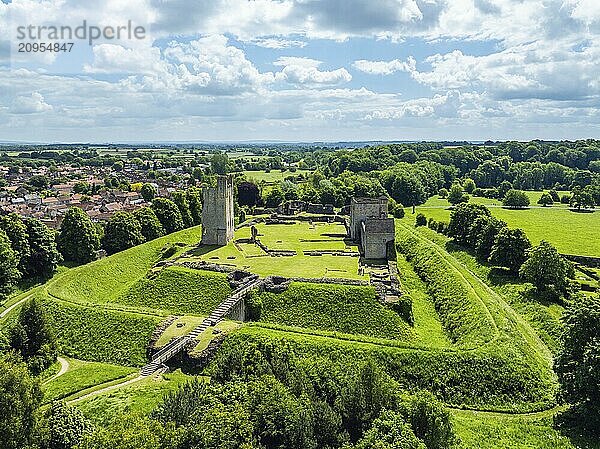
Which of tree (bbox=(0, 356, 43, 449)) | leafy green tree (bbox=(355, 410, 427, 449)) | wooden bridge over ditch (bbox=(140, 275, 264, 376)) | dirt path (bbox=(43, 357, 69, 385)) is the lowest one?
dirt path (bbox=(43, 357, 69, 385))

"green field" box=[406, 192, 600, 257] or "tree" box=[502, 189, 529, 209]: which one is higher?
"tree" box=[502, 189, 529, 209]

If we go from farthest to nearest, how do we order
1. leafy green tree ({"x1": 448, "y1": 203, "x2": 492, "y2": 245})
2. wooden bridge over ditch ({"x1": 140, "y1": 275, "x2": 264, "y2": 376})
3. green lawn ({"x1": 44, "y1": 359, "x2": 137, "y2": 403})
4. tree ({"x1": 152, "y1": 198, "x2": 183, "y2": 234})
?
1. tree ({"x1": 152, "y1": 198, "x2": 183, "y2": 234})
2. leafy green tree ({"x1": 448, "y1": 203, "x2": 492, "y2": 245})
3. wooden bridge over ditch ({"x1": 140, "y1": 275, "x2": 264, "y2": 376})
4. green lawn ({"x1": 44, "y1": 359, "x2": 137, "y2": 403})

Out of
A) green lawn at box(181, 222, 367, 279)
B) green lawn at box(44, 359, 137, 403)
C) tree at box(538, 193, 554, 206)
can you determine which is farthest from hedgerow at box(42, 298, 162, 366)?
tree at box(538, 193, 554, 206)

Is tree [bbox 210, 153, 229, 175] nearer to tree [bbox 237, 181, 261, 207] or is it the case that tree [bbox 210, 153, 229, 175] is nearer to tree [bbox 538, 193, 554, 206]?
tree [bbox 237, 181, 261, 207]

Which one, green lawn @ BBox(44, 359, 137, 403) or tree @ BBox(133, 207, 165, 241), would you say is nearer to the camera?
green lawn @ BBox(44, 359, 137, 403)

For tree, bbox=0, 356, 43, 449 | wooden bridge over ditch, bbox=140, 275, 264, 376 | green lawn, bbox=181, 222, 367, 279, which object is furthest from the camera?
green lawn, bbox=181, 222, 367, 279

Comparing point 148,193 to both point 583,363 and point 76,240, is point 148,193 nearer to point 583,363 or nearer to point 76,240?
point 76,240
